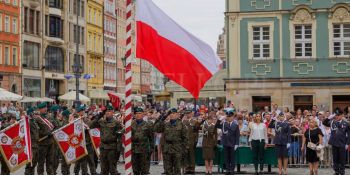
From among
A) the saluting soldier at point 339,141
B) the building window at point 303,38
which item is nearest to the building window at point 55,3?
the building window at point 303,38

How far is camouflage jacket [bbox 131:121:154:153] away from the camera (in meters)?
18.5

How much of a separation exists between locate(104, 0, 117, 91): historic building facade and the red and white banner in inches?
2697

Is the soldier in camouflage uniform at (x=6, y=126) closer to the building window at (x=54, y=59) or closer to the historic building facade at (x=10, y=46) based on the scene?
the historic building facade at (x=10, y=46)

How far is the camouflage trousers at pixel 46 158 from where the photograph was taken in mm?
19984

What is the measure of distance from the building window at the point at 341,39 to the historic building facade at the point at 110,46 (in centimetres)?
4804

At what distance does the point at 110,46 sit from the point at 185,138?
7255 centimetres

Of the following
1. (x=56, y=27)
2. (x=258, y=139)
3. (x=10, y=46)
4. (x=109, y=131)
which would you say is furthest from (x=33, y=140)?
(x=56, y=27)

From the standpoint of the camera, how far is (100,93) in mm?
75188

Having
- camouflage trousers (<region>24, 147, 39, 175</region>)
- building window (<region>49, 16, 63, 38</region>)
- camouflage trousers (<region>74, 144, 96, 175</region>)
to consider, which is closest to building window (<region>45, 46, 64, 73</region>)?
building window (<region>49, 16, 63, 38</region>)

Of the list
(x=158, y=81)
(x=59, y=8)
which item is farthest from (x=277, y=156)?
(x=158, y=81)

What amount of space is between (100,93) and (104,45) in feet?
44.9

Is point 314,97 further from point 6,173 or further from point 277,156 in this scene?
point 6,173

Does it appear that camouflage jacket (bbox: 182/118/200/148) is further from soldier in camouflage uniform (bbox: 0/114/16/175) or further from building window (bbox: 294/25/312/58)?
building window (bbox: 294/25/312/58)

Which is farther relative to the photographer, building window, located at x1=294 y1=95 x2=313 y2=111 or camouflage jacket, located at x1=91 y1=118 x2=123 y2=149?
building window, located at x1=294 y1=95 x2=313 y2=111
